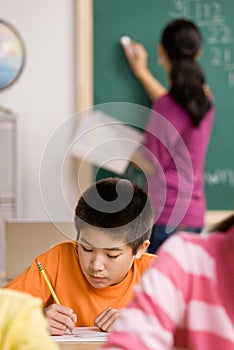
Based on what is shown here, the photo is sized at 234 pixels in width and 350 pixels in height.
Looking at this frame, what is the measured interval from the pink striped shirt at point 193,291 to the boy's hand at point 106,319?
3.01 feet

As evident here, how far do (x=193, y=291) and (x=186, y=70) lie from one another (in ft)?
10.4

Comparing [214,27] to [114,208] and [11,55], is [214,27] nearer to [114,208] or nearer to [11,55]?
[11,55]

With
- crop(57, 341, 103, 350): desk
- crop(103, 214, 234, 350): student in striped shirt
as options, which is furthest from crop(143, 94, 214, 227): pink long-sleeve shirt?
crop(103, 214, 234, 350): student in striped shirt

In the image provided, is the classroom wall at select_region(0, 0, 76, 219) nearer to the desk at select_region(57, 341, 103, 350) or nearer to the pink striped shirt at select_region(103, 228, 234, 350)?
the desk at select_region(57, 341, 103, 350)

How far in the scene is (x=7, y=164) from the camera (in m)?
4.79

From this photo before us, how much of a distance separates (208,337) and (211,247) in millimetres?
94

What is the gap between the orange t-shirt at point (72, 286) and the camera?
2088 millimetres

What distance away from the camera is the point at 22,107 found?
16.5 ft

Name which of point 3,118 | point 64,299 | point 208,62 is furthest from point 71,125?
point 208,62

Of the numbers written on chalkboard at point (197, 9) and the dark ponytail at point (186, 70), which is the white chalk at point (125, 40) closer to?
the numbers written on chalkboard at point (197, 9)

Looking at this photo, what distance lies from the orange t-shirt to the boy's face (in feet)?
0.12

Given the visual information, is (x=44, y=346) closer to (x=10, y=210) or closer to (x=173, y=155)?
(x=173, y=155)

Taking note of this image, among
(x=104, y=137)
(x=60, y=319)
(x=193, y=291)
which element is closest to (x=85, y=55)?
(x=104, y=137)

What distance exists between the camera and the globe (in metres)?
5.02
